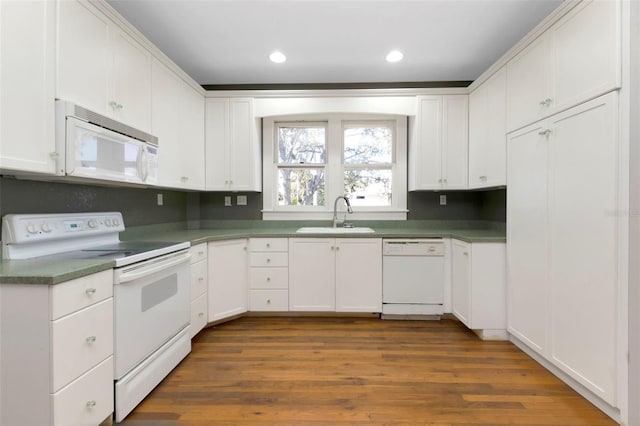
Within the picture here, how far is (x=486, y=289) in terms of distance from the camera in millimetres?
2492

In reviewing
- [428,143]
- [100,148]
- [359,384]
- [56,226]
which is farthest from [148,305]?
[428,143]

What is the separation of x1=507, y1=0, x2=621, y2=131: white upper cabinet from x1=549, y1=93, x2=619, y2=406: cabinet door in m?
0.11

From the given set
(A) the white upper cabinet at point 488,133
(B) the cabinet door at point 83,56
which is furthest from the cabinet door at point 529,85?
(B) the cabinet door at point 83,56

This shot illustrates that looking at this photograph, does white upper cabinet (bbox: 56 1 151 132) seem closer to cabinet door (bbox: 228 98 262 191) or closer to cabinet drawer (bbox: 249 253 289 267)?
cabinet door (bbox: 228 98 262 191)

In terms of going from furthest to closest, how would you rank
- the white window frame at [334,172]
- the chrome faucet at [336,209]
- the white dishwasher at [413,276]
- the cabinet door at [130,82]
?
the white window frame at [334,172]
the chrome faucet at [336,209]
the white dishwasher at [413,276]
the cabinet door at [130,82]

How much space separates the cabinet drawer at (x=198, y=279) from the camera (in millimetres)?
2410

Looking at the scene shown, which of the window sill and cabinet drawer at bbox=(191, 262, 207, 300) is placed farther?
the window sill

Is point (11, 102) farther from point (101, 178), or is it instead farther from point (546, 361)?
point (546, 361)

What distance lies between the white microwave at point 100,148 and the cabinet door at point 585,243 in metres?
2.70

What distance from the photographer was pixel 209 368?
207cm

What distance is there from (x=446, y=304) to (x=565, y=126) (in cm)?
180

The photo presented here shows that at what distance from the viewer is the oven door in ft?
5.04

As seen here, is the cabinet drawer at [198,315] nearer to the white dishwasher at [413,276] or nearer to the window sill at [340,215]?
the window sill at [340,215]

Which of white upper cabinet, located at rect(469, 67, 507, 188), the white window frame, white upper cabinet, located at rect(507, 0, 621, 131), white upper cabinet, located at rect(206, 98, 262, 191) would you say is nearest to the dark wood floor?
the white window frame
